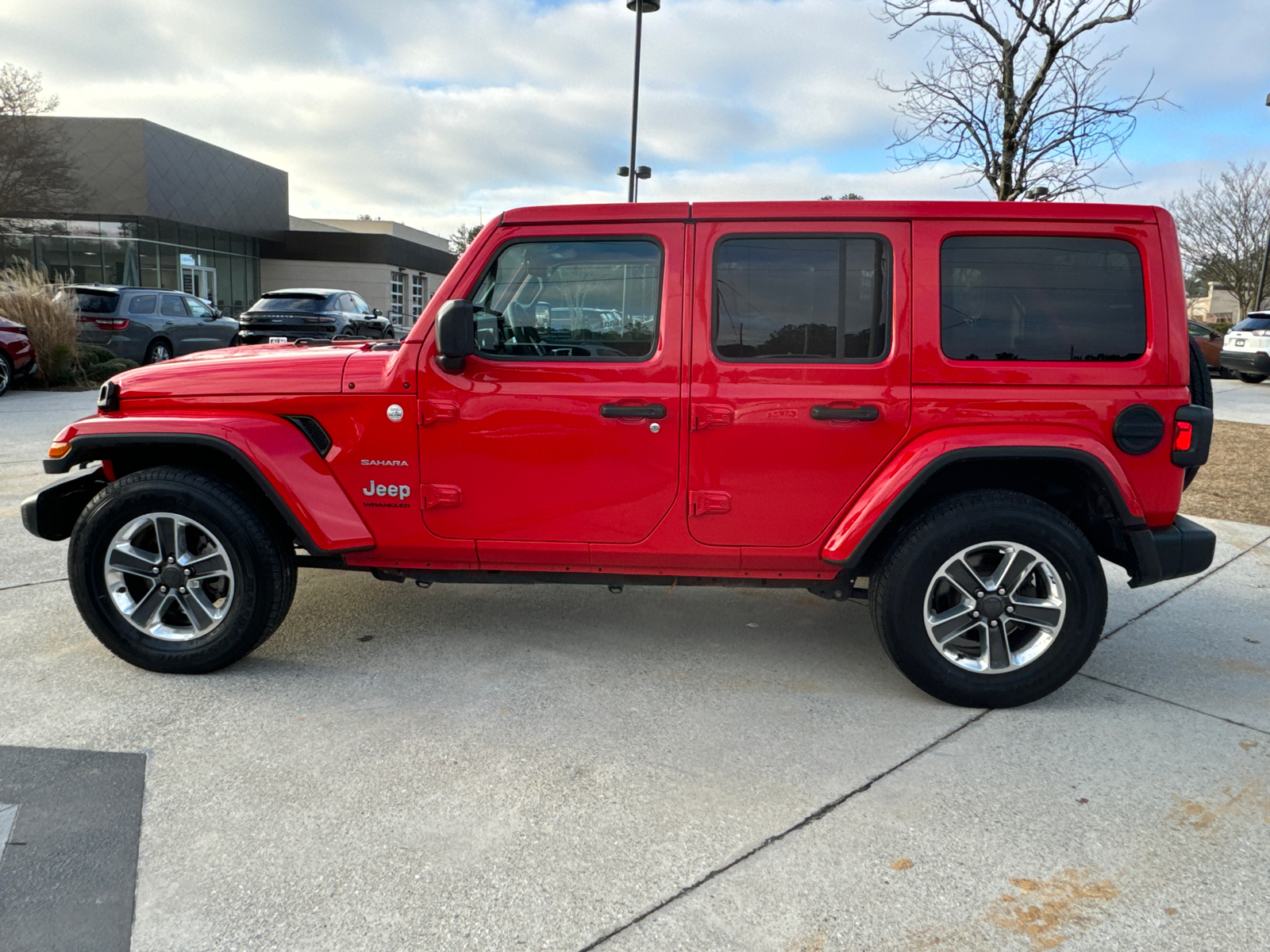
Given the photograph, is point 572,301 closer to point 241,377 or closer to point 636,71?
point 241,377

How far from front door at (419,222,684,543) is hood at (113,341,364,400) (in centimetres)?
42

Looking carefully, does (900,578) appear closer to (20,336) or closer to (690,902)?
(690,902)

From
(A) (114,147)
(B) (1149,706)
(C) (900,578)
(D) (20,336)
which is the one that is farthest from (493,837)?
(A) (114,147)

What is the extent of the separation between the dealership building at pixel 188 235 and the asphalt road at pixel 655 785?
33.2 meters

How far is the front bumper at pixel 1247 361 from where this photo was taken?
18.8 metres

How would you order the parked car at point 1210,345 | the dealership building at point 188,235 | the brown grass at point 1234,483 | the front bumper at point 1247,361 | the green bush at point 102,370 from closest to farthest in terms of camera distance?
the brown grass at point 1234,483 < the green bush at point 102,370 < the front bumper at point 1247,361 < the parked car at point 1210,345 < the dealership building at point 188,235

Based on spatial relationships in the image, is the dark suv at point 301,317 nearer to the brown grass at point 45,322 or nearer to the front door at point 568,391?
the brown grass at point 45,322

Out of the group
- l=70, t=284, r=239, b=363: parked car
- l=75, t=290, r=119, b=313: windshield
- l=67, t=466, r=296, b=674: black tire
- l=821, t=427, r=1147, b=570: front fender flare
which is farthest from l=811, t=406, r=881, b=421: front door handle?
l=75, t=290, r=119, b=313: windshield

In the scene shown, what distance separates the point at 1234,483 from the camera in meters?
8.16

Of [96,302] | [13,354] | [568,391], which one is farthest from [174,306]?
[568,391]

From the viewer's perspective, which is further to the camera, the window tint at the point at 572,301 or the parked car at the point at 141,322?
the parked car at the point at 141,322

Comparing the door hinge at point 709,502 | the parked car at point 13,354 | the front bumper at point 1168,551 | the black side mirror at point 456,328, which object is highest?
the parked car at point 13,354

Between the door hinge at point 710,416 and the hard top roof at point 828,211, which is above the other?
the hard top roof at point 828,211

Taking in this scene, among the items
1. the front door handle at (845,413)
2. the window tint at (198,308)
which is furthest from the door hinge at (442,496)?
the window tint at (198,308)
